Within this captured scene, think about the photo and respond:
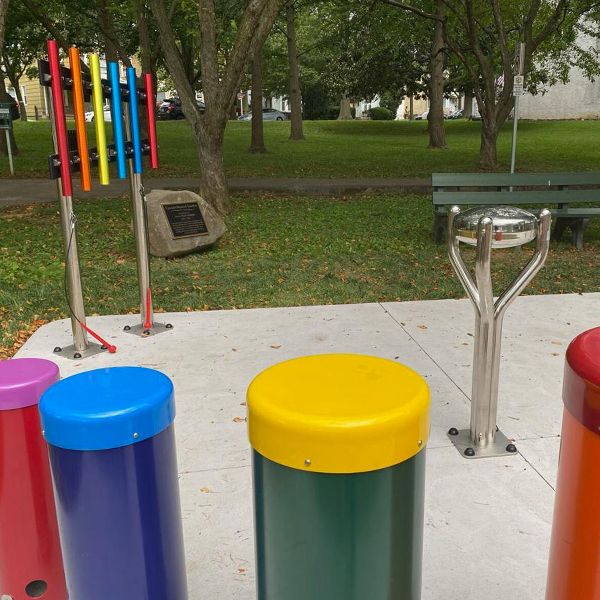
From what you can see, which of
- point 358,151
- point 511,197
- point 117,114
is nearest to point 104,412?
point 117,114

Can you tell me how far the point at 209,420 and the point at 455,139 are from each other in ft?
86.3

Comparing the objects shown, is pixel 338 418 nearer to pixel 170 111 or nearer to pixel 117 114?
pixel 117 114

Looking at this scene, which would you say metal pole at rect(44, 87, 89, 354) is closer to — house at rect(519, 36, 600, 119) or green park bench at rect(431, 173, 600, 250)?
green park bench at rect(431, 173, 600, 250)

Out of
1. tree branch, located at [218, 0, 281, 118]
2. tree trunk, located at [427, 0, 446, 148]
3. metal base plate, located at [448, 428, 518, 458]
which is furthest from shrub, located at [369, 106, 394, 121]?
metal base plate, located at [448, 428, 518, 458]

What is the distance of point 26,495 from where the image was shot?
2305 millimetres

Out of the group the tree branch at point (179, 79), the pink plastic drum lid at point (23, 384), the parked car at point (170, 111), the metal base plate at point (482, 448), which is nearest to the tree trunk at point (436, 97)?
the tree branch at point (179, 79)

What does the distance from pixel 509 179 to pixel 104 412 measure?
28.3 ft

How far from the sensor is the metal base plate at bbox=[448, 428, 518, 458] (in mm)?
3537

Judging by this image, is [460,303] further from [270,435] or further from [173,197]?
[270,435]

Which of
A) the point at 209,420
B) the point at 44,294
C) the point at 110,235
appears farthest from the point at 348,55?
the point at 209,420

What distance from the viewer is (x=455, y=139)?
28344 mm

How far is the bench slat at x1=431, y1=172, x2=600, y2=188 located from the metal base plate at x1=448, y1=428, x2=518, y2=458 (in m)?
6.14

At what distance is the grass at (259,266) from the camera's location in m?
6.45

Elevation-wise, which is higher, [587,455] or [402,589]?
[587,455]
